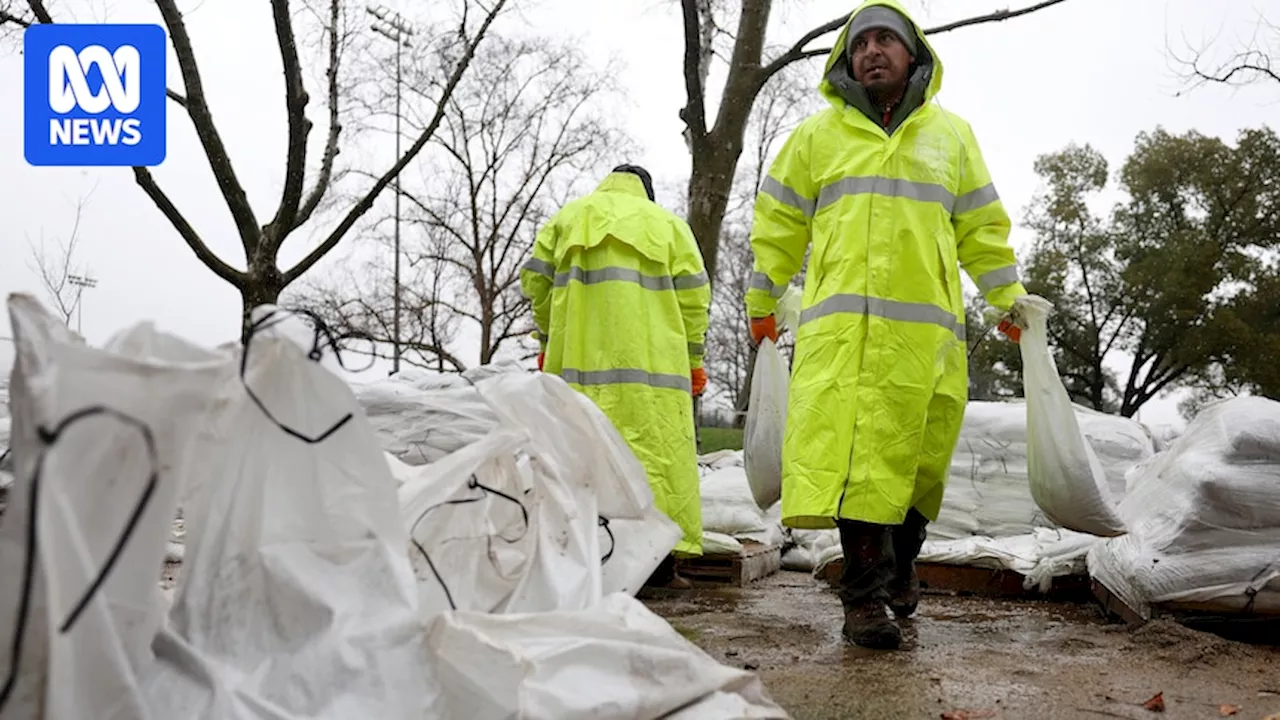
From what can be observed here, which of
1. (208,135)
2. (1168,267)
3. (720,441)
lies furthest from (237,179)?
(1168,267)

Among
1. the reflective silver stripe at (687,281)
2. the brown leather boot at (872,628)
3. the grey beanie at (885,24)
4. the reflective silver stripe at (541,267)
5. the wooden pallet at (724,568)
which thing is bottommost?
the wooden pallet at (724,568)

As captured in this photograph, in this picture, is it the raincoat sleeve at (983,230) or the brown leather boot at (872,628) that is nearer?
the brown leather boot at (872,628)

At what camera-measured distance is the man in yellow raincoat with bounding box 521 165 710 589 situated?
14.8 ft

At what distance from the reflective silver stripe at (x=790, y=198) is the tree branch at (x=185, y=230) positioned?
5.46 metres

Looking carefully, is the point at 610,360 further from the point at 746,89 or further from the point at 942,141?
the point at 746,89

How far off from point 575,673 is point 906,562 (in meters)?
2.31

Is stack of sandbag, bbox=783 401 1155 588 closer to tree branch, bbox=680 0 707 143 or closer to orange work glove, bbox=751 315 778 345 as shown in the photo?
orange work glove, bbox=751 315 778 345

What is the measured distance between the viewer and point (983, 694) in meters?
2.56

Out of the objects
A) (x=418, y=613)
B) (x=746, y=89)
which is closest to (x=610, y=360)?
(x=418, y=613)

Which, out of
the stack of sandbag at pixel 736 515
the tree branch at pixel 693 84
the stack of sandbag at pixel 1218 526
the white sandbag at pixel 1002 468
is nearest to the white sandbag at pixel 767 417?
the stack of sandbag at pixel 1218 526

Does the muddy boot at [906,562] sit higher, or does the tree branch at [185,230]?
the tree branch at [185,230]

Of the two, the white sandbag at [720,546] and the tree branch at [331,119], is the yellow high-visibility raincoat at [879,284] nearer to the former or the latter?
the white sandbag at [720,546]

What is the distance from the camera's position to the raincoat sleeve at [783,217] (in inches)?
140

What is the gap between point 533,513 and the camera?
2.34m
